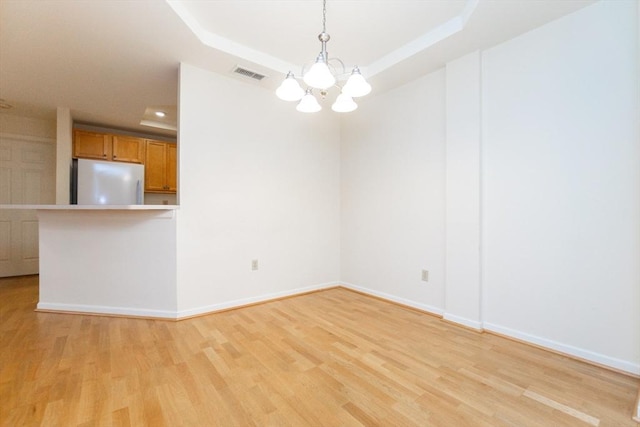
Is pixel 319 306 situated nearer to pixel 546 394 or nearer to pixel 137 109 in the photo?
pixel 546 394

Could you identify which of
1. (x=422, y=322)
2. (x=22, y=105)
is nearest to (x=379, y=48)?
(x=422, y=322)

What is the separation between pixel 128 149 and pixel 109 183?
29.7 inches

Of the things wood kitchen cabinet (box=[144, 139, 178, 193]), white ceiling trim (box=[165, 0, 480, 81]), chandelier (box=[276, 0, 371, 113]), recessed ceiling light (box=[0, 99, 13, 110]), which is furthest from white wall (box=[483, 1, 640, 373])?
recessed ceiling light (box=[0, 99, 13, 110])

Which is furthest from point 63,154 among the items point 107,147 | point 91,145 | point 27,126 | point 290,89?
point 290,89

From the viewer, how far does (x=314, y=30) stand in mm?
2443

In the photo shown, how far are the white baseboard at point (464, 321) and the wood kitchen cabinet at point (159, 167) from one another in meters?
4.74

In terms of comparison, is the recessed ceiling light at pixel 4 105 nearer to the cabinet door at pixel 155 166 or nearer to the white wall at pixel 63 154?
the white wall at pixel 63 154

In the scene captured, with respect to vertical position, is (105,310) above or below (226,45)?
below

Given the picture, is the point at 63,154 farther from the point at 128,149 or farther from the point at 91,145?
the point at 128,149

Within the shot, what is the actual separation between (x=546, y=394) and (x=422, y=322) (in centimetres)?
112

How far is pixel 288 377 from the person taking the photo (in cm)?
177

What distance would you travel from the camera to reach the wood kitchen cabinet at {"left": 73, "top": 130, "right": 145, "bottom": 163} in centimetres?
434

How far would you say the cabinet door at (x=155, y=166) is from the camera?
15.9ft

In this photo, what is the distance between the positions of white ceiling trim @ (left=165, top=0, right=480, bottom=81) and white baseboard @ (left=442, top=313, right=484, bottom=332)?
2467 millimetres
